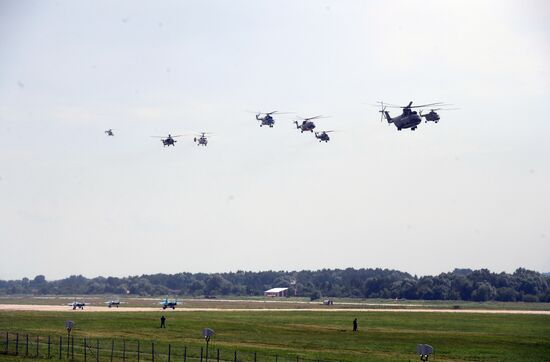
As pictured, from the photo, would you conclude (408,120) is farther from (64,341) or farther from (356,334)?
(64,341)

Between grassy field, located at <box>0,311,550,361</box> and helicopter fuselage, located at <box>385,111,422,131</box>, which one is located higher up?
helicopter fuselage, located at <box>385,111,422,131</box>

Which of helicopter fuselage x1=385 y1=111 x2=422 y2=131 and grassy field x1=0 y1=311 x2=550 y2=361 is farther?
helicopter fuselage x1=385 y1=111 x2=422 y2=131

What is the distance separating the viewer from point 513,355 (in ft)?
238

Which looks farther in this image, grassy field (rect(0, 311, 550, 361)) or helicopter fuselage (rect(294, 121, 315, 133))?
helicopter fuselage (rect(294, 121, 315, 133))

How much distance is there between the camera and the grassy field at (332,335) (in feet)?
238

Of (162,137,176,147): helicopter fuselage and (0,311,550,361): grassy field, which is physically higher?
(162,137,176,147): helicopter fuselage

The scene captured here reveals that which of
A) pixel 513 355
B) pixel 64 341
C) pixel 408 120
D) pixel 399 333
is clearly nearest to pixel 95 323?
pixel 64 341

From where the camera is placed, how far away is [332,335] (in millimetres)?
91438

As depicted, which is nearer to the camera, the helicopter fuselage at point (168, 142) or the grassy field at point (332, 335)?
the grassy field at point (332, 335)

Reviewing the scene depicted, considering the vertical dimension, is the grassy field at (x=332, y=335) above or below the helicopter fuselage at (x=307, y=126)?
below

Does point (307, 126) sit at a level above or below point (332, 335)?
above

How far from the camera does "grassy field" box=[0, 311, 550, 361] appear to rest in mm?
72625

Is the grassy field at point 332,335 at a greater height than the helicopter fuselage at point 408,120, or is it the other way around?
the helicopter fuselage at point 408,120

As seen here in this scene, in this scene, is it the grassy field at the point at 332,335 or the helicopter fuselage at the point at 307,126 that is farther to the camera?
the helicopter fuselage at the point at 307,126
